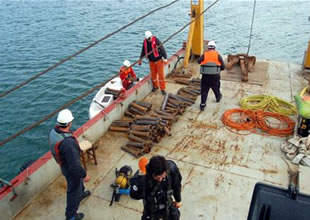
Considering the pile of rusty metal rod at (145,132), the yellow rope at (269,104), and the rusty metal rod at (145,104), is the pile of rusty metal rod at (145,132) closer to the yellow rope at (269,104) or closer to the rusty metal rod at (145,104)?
the rusty metal rod at (145,104)

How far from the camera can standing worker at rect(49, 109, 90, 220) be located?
4473mm

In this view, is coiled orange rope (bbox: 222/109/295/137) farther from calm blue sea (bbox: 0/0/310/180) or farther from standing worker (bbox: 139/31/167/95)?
calm blue sea (bbox: 0/0/310/180)

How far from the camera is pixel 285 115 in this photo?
27.2 ft

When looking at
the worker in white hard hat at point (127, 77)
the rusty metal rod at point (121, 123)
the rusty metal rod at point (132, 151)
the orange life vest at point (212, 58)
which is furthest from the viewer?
the worker in white hard hat at point (127, 77)

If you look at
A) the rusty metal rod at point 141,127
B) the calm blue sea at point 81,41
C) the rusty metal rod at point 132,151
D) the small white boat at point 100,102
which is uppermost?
the rusty metal rod at point 141,127

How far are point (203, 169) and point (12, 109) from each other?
11.1m

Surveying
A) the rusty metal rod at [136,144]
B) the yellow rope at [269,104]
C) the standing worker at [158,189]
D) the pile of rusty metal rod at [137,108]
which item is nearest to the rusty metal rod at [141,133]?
the rusty metal rod at [136,144]

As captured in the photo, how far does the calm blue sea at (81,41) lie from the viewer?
13438 mm

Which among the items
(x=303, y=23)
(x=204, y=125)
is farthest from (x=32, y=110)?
(x=303, y=23)

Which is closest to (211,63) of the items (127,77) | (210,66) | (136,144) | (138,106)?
(210,66)

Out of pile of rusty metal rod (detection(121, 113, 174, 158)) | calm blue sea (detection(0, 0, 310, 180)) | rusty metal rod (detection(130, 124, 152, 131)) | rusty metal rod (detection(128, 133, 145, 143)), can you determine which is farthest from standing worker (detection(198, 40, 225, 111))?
calm blue sea (detection(0, 0, 310, 180))

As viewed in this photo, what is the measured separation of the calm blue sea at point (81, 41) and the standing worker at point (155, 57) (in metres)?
4.77

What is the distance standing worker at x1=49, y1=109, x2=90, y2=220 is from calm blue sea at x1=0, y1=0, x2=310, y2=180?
6041mm

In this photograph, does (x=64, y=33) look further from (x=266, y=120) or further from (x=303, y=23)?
(x=303, y=23)
